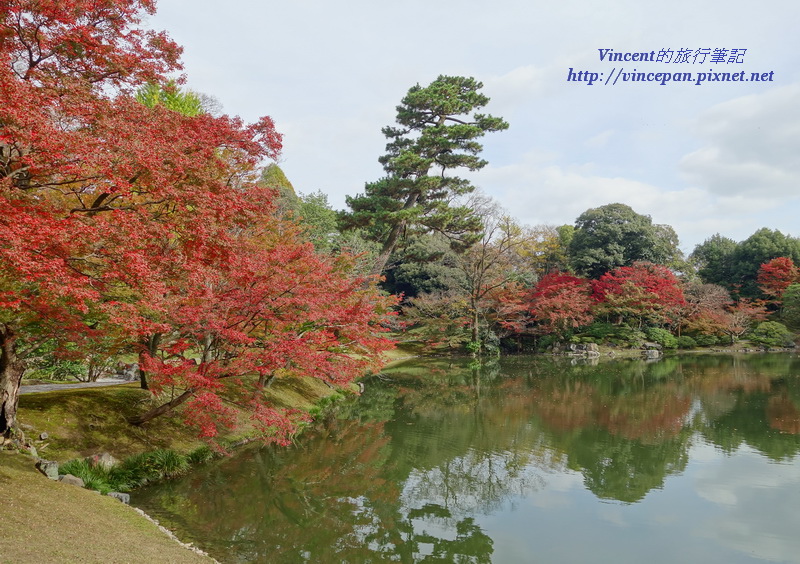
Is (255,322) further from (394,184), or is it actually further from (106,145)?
(394,184)

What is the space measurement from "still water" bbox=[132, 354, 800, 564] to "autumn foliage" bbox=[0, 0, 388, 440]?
1.43 meters

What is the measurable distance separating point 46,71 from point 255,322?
4628mm

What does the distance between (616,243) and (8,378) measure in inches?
1308

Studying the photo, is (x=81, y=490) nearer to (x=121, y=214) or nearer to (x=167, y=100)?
(x=121, y=214)

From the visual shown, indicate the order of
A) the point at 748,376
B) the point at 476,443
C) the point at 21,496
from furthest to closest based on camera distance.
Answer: the point at 748,376 → the point at 476,443 → the point at 21,496

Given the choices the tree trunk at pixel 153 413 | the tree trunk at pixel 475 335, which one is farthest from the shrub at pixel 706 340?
the tree trunk at pixel 153 413

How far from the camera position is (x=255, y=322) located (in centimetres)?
869

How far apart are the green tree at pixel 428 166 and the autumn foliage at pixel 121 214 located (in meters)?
10.9

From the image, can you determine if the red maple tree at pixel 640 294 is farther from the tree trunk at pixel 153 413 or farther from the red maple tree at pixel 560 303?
the tree trunk at pixel 153 413

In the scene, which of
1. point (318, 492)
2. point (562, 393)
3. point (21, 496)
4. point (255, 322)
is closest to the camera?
point (21, 496)

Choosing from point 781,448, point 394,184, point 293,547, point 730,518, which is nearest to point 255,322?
point 293,547

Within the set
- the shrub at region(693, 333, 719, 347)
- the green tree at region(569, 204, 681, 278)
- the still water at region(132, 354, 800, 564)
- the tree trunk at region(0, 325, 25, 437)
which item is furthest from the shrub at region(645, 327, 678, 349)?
the tree trunk at region(0, 325, 25, 437)

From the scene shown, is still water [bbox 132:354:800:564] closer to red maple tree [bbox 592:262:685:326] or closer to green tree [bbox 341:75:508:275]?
green tree [bbox 341:75:508:275]

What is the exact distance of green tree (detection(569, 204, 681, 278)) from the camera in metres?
32.6
